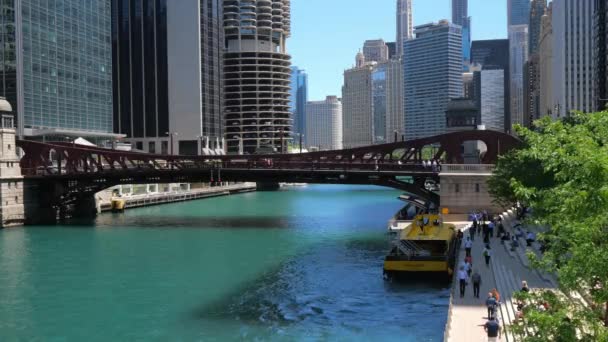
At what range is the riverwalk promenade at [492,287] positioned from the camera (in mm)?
28297

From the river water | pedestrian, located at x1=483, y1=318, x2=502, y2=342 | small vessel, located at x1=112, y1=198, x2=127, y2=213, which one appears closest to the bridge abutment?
the river water

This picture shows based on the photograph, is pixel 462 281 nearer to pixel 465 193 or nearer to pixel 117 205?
pixel 465 193

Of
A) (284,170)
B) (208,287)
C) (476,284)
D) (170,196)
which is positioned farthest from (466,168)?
(170,196)

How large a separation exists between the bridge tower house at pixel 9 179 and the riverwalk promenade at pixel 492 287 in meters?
54.5

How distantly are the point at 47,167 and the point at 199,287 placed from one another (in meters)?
51.5

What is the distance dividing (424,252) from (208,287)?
1452cm

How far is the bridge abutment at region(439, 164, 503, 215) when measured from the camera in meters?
74.6

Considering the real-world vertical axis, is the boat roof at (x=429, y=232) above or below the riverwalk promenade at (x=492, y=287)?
above

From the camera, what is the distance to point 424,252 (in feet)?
154

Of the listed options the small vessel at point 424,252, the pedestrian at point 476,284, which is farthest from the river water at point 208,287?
the pedestrian at point 476,284

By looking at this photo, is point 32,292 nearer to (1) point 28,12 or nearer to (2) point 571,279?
(2) point 571,279

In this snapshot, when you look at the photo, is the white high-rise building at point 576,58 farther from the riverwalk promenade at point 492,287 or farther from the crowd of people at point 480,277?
the riverwalk promenade at point 492,287

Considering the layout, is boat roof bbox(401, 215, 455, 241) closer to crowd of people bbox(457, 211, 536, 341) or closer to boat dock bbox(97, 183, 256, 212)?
crowd of people bbox(457, 211, 536, 341)

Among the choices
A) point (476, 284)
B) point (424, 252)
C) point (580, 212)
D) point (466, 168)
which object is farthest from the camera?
point (466, 168)
